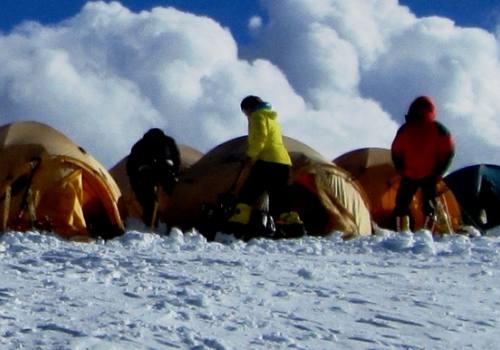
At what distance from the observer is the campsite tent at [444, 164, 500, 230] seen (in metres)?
20.9

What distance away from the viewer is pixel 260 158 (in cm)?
1567

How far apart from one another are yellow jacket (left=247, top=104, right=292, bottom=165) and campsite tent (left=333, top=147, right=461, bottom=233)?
388 centimetres

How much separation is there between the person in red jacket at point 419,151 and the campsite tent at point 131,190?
13.7 feet

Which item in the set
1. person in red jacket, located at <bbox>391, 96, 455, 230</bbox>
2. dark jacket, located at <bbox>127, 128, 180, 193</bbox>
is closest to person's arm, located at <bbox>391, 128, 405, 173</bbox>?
person in red jacket, located at <bbox>391, 96, 455, 230</bbox>

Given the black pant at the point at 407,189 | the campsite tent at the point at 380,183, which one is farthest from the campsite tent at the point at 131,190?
the black pant at the point at 407,189

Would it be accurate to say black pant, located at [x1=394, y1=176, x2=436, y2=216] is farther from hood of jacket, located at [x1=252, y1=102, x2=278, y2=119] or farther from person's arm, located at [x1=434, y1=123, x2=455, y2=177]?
hood of jacket, located at [x1=252, y1=102, x2=278, y2=119]

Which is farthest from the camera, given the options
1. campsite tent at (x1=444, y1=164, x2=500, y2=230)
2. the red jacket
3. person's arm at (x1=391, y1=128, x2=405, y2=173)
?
campsite tent at (x1=444, y1=164, x2=500, y2=230)

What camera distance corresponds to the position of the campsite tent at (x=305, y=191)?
712 inches

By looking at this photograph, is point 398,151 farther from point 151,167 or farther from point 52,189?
point 52,189

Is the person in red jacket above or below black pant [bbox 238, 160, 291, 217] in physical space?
above

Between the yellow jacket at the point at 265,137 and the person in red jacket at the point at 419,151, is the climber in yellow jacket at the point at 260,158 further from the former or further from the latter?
the person in red jacket at the point at 419,151

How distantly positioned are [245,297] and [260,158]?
6.40 metres

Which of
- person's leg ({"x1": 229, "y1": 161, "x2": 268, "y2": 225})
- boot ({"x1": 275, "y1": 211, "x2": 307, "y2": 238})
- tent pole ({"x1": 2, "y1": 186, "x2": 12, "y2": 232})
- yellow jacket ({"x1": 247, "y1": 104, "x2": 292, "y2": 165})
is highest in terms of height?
yellow jacket ({"x1": 247, "y1": 104, "x2": 292, "y2": 165})

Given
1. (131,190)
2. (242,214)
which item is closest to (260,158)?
(242,214)
